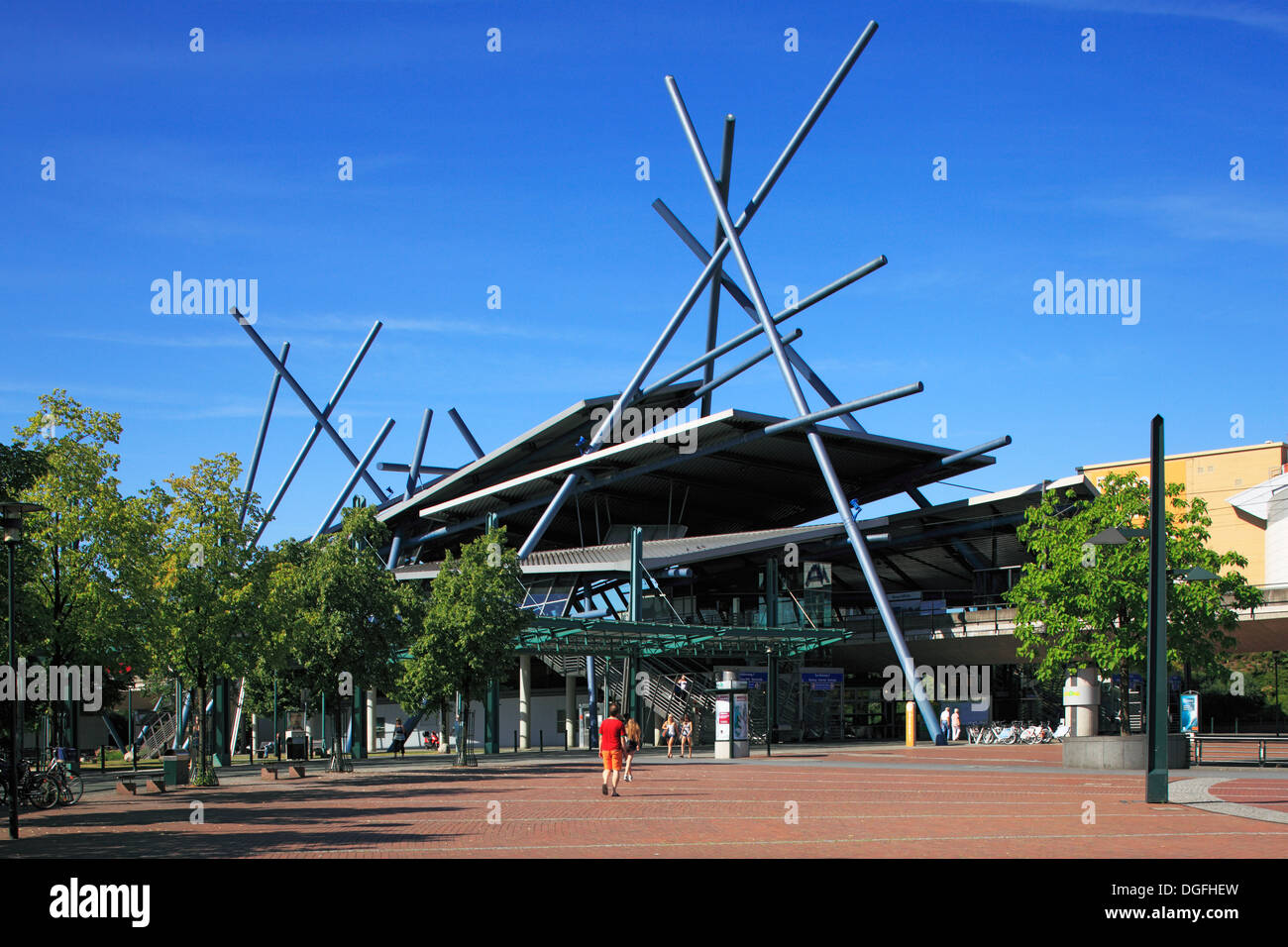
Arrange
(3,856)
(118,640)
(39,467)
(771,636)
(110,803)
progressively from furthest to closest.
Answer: (771,636)
(118,640)
(110,803)
(39,467)
(3,856)

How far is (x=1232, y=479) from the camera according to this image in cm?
11481

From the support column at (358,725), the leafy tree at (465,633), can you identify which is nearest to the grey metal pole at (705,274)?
the support column at (358,725)

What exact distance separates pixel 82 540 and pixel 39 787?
9.05 meters

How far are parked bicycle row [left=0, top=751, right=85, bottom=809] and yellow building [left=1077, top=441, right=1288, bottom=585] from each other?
100442 millimetres

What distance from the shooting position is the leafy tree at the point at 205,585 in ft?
87.4

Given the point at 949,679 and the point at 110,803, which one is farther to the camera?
the point at 949,679

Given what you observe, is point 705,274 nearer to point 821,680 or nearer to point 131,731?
point 821,680

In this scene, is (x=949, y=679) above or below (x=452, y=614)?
below

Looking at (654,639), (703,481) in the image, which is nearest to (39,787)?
(654,639)

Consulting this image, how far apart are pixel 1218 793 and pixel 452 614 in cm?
2190

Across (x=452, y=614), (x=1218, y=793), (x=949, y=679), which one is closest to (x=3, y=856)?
(x=1218, y=793)
